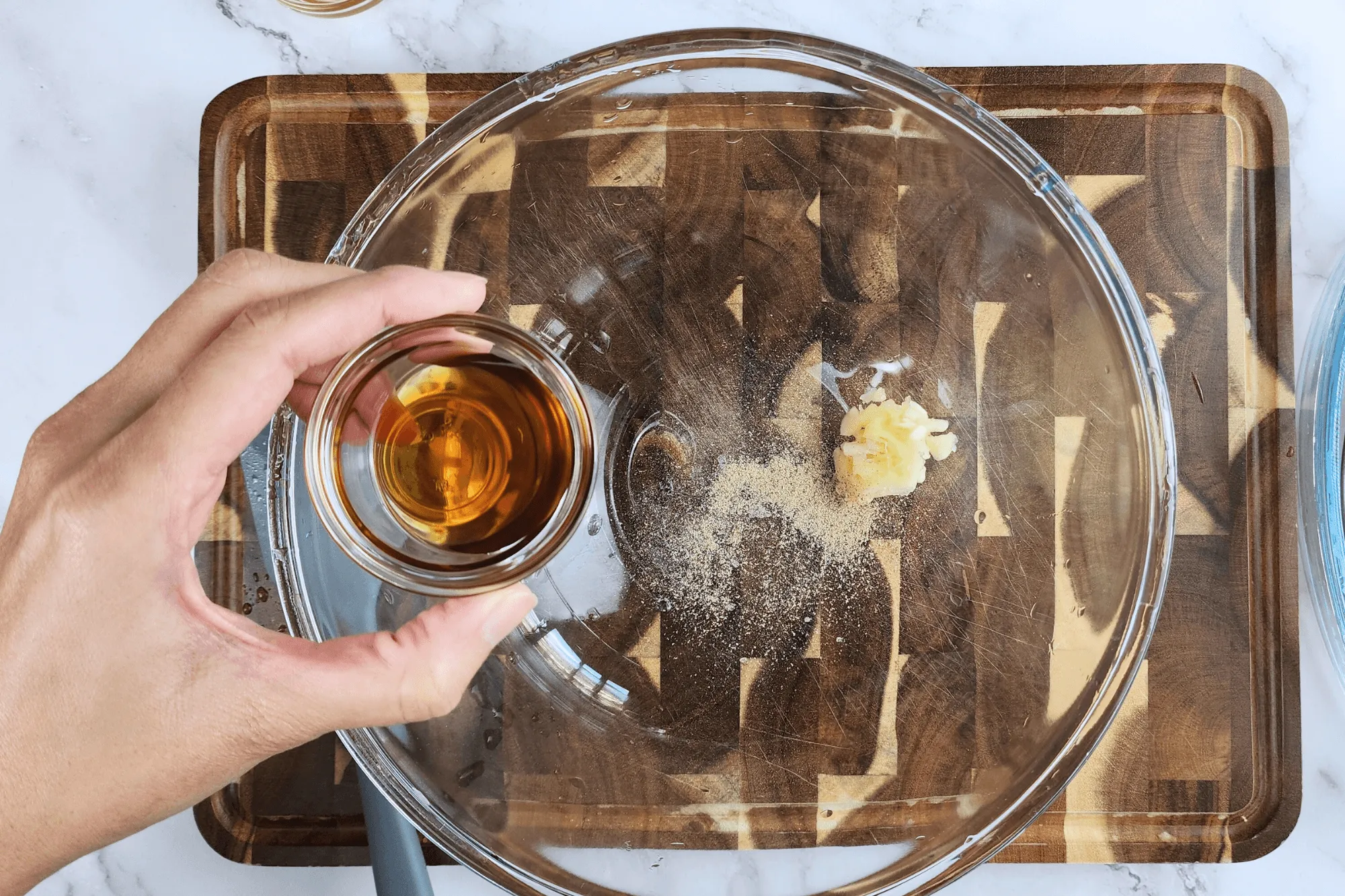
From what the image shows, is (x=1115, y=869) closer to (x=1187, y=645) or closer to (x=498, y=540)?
(x=1187, y=645)

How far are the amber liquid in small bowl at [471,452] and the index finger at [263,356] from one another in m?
0.05

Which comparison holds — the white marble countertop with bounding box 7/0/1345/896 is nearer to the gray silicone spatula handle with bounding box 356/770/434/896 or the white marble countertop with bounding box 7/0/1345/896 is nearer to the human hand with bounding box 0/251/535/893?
the gray silicone spatula handle with bounding box 356/770/434/896

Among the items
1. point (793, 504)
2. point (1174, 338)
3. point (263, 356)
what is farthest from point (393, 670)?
point (1174, 338)

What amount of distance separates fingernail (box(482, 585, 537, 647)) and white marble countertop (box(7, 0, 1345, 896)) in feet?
1.08

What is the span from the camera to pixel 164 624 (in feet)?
1.79

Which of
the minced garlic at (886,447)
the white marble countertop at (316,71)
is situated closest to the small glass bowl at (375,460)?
the minced garlic at (886,447)

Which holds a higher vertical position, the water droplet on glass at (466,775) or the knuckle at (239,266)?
the knuckle at (239,266)

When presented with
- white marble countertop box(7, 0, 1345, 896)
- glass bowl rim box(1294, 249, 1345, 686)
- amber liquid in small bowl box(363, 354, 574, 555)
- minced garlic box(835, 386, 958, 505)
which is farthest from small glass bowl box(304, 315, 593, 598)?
glass bowl rim box(1294, 249, 1345, 686)

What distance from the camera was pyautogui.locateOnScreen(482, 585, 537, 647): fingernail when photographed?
589 millimetres

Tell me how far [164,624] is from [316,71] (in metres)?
0.51

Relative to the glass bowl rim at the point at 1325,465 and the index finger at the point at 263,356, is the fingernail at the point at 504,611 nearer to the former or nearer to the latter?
the index finger at the point at 263,356

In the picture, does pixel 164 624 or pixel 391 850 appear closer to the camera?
pixel 164 624

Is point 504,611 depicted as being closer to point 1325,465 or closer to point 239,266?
point 239,266

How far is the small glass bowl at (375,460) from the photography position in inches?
22.4
